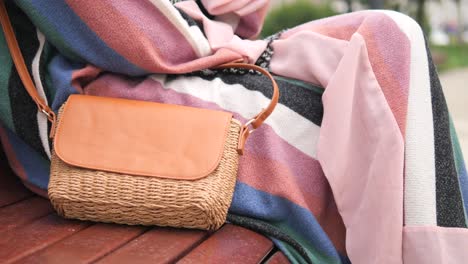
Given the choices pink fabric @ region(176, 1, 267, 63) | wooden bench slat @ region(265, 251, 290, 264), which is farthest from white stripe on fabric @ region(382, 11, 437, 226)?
pink fabric @ region(176, 1, 267, 63)

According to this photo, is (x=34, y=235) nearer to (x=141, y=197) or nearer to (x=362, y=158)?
(x=141, y=197)

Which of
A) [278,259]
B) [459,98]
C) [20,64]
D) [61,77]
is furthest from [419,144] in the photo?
[459,98]

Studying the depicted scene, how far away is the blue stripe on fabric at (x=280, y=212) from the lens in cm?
147

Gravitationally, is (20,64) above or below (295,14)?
above

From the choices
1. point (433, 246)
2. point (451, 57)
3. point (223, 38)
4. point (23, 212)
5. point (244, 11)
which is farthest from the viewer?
point (451, 57)

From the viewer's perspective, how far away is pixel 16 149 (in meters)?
1.66

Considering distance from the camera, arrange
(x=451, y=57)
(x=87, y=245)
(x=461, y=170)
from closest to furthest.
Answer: (x=87, y=245), (x=461, y=170), (x=451, y=57)

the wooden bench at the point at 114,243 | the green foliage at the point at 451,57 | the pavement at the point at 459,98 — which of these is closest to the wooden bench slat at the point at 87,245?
the wooden bench at the point at 114,243

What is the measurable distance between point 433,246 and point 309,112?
1.41ft

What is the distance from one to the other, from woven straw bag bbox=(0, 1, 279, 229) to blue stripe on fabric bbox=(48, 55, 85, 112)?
3.3 inches

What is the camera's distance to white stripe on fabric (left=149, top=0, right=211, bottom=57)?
1594 millimetres

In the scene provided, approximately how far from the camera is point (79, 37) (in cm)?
156

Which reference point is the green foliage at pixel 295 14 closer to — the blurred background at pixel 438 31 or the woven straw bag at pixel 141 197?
the blurred background at pixel 438 31

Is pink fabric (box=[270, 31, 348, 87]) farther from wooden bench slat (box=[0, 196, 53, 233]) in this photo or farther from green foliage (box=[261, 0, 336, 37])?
green foliage (box=[261, 0, 336, 37])
